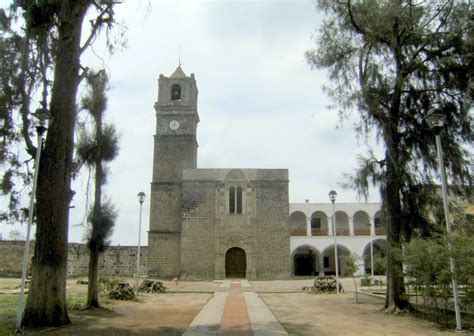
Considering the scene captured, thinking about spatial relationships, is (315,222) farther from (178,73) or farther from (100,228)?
(100,228)

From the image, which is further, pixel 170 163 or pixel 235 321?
pixel 170 163

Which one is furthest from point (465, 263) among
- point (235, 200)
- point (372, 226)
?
point (372, 226)

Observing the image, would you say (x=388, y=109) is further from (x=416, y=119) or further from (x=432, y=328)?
(x=432, y=328)

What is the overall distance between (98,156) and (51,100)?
3.91m

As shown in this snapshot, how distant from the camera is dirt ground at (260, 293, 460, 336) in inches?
359

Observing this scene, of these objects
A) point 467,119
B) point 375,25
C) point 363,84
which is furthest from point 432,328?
point 375,25

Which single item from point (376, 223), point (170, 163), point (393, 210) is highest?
point (170, 163)

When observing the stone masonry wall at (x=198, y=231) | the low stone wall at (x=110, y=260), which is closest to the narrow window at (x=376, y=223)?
the stone masonry wall at (x=198, y=231)

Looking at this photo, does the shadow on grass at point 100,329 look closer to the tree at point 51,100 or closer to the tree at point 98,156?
the tree at point 51,100

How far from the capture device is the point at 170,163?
33.1 meters

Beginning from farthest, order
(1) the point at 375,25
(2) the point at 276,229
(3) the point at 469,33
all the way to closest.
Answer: (2) the point at 276,229, (1) the point at 375,25, (3) the point at 469,33

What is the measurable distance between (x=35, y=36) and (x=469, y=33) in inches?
440

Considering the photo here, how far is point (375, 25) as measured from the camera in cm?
A: 1304

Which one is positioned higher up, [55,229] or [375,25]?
[375,25]
